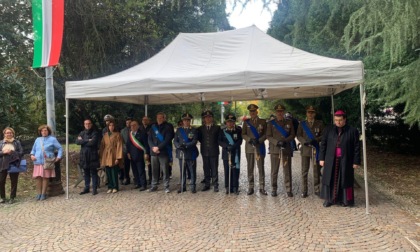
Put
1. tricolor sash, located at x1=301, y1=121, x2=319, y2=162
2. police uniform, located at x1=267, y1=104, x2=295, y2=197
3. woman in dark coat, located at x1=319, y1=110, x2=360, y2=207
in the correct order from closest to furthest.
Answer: woman in dark coat, located at x1=319, y1=110, x2=360, y2=207, tricolor sash, located at x1=301, y1=121, x2=319, y2=162, police uniform, located at x1=267, y1=104, x2=295, y2=197

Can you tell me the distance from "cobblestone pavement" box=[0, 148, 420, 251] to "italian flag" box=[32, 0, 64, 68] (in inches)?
127

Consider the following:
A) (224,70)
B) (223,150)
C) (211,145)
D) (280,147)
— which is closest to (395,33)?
(224,70)

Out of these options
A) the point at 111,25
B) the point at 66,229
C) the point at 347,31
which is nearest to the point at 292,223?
the point at 347,31

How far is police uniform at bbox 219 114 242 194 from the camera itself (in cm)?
694

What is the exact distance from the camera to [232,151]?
6906 mm

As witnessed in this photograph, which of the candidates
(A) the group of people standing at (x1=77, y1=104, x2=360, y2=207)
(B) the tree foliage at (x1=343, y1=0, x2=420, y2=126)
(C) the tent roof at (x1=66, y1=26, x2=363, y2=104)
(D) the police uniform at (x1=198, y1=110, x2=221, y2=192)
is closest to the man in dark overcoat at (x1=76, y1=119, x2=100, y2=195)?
(A) the group of people standing at (x1=77, y1=104, x2=360, y2=207)

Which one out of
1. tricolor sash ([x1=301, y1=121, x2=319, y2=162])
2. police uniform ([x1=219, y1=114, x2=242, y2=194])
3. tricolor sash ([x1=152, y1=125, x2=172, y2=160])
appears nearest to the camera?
tricolor sash ([x1=301, y1=121, x2=319, y2=162])

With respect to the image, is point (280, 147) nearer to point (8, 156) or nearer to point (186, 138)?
point (186, 138)

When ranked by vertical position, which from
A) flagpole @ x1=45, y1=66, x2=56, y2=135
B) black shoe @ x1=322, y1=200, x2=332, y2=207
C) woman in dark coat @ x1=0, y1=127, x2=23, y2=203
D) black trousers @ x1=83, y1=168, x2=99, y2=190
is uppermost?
flagpole @ x1=45, y1=66, x2=56, y2=135

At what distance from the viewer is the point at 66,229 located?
5.02m

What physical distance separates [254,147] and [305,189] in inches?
51.5

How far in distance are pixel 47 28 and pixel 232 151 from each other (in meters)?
4.96

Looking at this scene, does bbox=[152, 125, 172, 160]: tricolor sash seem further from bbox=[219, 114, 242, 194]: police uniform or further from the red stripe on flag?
the red stripe on flag

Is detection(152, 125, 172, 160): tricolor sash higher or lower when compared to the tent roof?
lower
